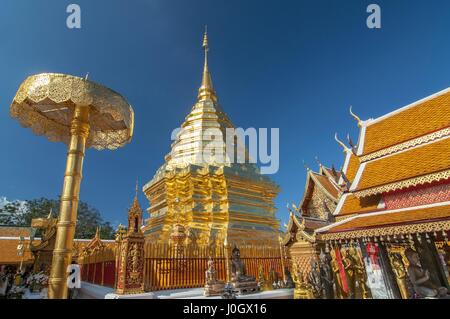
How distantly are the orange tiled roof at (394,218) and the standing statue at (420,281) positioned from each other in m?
1.15

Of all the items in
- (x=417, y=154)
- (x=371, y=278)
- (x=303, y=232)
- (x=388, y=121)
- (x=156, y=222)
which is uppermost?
(x=388, y=121)

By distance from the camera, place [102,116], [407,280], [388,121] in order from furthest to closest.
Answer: [388,121] → [102,116] → [407,280]

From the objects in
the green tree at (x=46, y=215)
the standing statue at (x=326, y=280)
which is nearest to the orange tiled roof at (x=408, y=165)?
the standing statue at (x=326, y=280)

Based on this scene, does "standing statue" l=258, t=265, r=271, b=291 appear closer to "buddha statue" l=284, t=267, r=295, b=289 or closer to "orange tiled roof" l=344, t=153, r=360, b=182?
"buddha statue" l=284, t=267, r=295, b=289

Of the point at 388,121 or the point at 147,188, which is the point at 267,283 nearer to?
the point at 388,121

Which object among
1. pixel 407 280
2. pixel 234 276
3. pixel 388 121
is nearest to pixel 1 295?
pixel 234 276

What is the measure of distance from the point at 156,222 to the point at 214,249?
6.70 m

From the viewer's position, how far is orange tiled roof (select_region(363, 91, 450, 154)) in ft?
27.1

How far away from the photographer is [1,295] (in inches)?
350

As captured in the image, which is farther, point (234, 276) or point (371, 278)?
point (234, 276)

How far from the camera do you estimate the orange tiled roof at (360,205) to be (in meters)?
8.48

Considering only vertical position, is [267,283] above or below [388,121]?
below

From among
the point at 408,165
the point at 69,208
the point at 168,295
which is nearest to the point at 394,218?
the point at 408,165

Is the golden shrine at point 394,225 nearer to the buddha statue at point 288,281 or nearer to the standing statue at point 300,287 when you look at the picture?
the standing statue at point 300,287
